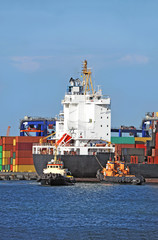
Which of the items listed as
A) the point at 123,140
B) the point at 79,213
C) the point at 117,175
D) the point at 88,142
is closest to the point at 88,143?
the point at 88,142

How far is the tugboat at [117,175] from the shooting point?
88062 mm

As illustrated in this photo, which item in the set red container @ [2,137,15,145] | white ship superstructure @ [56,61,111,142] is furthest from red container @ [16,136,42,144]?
white ship superstructure @ [56,61,111,142]

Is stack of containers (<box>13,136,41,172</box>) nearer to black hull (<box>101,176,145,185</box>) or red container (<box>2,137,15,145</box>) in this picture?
red container (<box>2,137,15,145</box>)

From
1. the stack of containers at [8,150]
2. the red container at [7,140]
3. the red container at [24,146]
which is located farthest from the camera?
the red container at [7,140]

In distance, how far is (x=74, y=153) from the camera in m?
96.2

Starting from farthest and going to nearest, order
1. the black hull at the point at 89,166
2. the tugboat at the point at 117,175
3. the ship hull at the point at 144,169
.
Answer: the black hull at the point at 89,166 < the ship hull at the point at 144,169 < the tugboat at the point at 117,175

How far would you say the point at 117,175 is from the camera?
89.8 meters

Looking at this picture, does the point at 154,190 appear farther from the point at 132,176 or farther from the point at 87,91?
the point at 87,91

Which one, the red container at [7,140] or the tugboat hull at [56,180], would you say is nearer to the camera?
the tugboat hull at [56,180]

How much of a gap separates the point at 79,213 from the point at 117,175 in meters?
32.5

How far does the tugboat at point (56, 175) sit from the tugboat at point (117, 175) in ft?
15.8

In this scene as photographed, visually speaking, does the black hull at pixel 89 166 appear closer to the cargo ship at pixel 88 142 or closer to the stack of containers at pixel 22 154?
the cargo ship at pixel 88 142

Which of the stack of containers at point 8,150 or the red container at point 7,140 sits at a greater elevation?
the red container at point 7,140

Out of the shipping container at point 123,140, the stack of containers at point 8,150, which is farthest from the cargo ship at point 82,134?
the stack of containers at point 8,150
